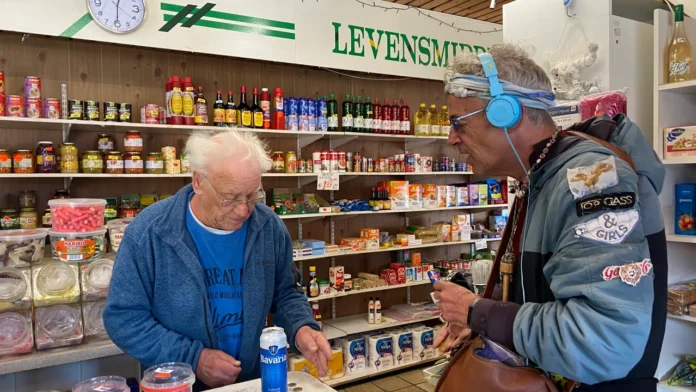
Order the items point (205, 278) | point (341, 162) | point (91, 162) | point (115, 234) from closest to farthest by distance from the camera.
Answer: point (205, 278)
point (115, 234)
point (91, 162)
point (341, 162)

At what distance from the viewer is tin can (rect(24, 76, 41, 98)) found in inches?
127

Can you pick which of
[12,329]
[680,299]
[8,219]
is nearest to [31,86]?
[8,219]

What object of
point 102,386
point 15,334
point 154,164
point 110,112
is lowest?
point 15,334

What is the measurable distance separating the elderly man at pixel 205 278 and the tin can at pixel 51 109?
1.96 m

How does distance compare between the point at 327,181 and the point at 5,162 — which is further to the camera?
the point at 327,181

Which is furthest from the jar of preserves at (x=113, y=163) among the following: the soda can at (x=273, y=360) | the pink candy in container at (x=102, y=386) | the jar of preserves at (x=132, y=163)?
the soda can at (x=273, y=360)

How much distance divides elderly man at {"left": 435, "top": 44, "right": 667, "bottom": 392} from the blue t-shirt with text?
0.78 metres

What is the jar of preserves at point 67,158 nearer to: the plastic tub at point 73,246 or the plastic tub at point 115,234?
the plastic tub at point 115,234

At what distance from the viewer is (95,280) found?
2344mm

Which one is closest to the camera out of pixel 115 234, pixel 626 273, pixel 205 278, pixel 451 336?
pixel 626 273

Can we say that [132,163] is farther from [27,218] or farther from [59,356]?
[59,356]

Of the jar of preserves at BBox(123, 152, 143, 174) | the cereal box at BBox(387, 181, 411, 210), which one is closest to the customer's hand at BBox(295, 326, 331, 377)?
the jar of preserves at BBox(123, 152, 143, 174)

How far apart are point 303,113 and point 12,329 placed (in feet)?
9.00

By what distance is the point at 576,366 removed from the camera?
1.07 m
